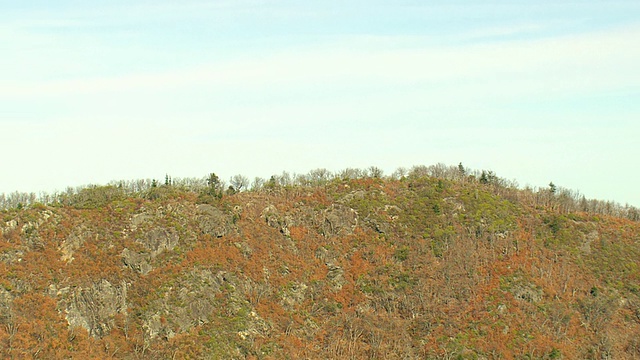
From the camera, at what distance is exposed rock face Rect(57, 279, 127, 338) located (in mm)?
104188

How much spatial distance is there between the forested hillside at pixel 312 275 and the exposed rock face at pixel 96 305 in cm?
28

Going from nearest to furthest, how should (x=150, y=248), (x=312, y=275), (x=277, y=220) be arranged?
(x=150, y=248), (x=312, y=275), (x=277, y=220)

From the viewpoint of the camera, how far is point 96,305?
10731 centimetres

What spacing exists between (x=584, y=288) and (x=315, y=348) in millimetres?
64122

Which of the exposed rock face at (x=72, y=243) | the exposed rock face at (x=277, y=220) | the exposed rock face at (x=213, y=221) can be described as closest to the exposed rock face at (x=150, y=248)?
the exposed rock face at (x=213, y=221)

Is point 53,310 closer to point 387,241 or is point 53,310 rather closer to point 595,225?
point 387,241

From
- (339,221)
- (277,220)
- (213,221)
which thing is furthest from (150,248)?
(339,221)

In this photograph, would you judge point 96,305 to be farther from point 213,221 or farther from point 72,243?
point 213,221

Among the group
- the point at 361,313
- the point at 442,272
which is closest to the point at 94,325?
the point at 361,313

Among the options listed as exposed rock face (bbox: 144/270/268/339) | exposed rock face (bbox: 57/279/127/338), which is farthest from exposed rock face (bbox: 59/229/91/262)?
exposed rock face (bbox: 144/270/268/339)

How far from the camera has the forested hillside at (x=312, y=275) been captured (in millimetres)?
107062

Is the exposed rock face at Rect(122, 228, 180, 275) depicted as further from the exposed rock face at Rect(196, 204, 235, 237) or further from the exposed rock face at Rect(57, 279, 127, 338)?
the exposed rock face at Rect(196, 204, 235, 237)

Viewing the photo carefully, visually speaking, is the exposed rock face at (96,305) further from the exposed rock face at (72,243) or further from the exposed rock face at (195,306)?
the exposed rock face at (72,243)

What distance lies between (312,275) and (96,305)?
44195 mm
